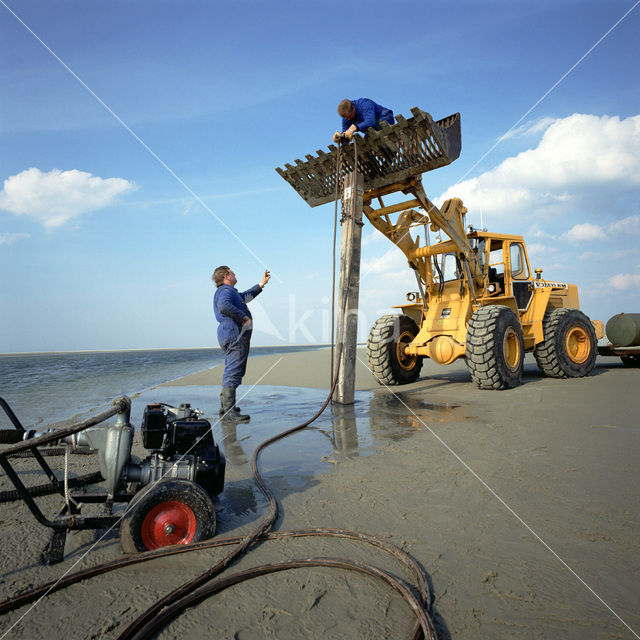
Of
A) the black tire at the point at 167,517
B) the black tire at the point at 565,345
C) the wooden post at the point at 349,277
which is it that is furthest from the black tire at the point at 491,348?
the black tire at the point at 167,517

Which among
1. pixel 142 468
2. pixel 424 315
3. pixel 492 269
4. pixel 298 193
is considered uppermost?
pixel 298 193

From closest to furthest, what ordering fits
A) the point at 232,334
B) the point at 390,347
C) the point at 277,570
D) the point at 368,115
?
the point at 277,570, the point at 368,115, the point at 232,334, the point at 390,347

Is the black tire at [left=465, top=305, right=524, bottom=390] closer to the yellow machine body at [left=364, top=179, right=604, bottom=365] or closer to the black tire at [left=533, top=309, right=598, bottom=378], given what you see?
the yellow machine body at [left=364, top=179, right=604, bottom=365]


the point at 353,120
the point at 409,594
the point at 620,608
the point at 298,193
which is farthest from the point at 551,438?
the point at 298,193

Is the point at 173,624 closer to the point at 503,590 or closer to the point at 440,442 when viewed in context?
the point at 503,590

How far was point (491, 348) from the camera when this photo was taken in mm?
6656

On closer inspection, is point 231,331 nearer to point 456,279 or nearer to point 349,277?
point 349,277

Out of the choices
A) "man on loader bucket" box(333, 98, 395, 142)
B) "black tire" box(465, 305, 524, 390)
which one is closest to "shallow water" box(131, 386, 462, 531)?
"black tire" box(465, 305, 524, 390)

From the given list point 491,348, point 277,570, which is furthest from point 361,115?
point 277,570

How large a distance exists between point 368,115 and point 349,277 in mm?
2288

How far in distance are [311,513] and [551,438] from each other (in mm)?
2732

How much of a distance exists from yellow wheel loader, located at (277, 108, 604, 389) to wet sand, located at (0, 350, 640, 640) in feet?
8.43

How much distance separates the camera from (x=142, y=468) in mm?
2436

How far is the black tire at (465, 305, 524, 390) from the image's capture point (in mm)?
6652
